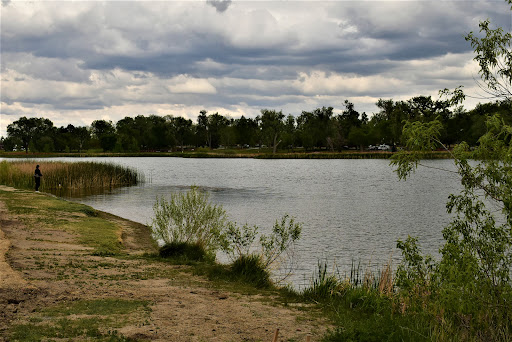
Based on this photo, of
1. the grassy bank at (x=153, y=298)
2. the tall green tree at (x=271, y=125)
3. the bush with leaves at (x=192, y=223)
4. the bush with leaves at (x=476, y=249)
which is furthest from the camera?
the tall green tree at (x=271, y=125)

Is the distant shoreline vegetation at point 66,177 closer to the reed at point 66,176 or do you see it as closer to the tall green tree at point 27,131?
the reed at point 66,176

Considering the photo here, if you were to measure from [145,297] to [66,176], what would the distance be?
4469 cm

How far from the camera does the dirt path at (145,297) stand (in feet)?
29.8

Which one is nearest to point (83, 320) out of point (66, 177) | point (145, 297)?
point (145, 297)

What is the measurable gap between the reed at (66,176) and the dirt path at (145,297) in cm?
3485

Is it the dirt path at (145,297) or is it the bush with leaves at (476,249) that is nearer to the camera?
the bush with leaves at (476,249)

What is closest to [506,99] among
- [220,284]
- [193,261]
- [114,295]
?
[220,284]

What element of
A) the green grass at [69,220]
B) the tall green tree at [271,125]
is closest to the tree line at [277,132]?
the tall green tree at [271,125]

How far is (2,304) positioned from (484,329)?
10.2 m

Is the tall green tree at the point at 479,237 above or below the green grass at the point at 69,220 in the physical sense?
above

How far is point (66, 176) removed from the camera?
51531mm

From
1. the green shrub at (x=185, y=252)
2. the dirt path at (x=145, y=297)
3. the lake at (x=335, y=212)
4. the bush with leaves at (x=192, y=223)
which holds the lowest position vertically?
the lake at (x=335, y=212)

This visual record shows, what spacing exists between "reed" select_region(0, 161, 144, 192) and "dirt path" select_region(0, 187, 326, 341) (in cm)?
3485

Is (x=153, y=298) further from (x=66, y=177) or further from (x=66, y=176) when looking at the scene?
(x=66, y=176)
